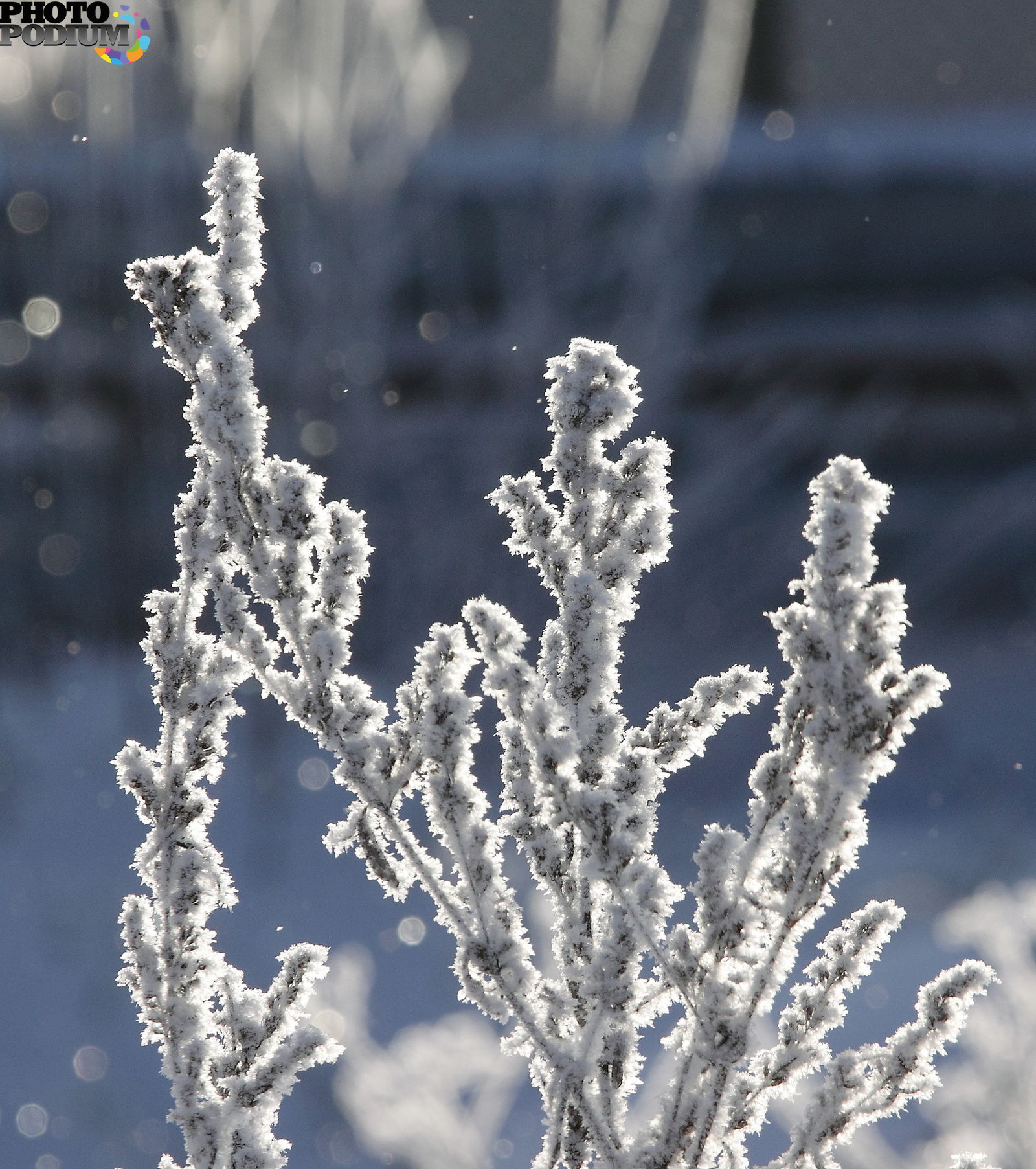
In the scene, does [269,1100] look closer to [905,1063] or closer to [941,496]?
[905,1063]

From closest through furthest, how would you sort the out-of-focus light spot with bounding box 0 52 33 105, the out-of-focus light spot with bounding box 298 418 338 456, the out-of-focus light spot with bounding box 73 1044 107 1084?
the out-of-focus light spot with bounding box 73 1044 107 1084 < the out-of-focus light spot with bounding box 0 52 33 105 < the out-of-focus light spot with bounding box 298 418 338 456

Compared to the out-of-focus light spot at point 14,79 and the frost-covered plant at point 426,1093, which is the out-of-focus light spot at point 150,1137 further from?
the out-of-focus light spot at point 14,79

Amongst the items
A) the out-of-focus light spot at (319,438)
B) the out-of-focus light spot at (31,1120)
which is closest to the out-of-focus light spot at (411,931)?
the out-of-focus light spot at (31,1120)

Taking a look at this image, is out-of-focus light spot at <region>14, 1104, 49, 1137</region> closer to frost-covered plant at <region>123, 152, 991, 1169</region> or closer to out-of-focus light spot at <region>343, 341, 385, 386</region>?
frost-covered plant at <region>123, 152, 991, 1169</region>

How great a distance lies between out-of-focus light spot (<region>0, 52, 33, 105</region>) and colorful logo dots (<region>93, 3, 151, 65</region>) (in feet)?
1.77

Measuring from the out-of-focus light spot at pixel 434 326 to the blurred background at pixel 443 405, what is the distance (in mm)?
90

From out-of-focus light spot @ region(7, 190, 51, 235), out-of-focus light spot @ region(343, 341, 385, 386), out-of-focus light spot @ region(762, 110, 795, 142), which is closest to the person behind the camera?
out-of-focus light spot @ region(343, 341, 385, 386)

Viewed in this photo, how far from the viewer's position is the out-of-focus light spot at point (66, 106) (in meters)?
6.55

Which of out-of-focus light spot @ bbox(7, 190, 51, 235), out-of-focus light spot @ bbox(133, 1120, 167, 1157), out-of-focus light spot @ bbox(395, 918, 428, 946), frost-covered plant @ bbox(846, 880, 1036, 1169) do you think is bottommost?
frost-covered plant @ bbox(846, 880, 1036, 1169)

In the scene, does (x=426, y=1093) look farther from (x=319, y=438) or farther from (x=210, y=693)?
(x=319, y=438)

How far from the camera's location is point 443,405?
7.45m

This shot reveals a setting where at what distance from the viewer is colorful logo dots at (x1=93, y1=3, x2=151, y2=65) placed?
6219mm

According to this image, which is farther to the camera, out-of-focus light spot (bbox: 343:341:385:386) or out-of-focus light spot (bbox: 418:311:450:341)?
out-of-focus light spot (bbox: 418:311:450:341)

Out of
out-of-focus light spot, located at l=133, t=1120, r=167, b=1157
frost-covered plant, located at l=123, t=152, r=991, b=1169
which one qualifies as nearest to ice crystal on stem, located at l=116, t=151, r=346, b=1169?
frost-covered plant, located at l=123, t=152, r=991, b=1169
